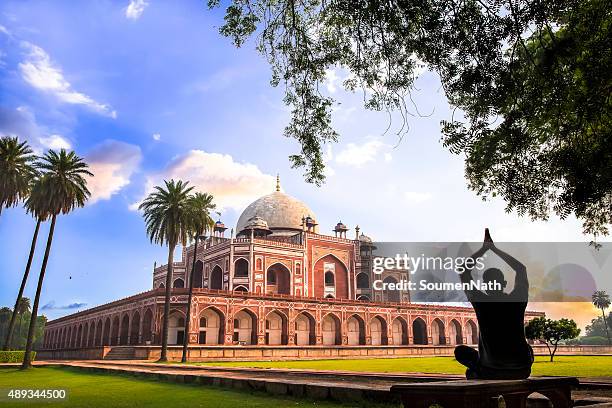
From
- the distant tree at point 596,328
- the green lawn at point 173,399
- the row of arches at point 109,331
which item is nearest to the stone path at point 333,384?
the green lawn at point 173,399

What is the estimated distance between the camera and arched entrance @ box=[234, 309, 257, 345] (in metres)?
41.1

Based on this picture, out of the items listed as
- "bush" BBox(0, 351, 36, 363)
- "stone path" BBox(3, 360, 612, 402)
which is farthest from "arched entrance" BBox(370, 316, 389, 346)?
"stone path" BBox(3, 360, 612, 402)

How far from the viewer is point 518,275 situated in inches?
254

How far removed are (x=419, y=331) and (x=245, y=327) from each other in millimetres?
21781

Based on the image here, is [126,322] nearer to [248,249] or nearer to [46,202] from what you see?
[248,249]

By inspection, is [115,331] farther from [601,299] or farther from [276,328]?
[601,299]

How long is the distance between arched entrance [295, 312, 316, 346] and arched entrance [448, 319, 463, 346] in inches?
762

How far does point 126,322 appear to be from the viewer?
4512 centimetres

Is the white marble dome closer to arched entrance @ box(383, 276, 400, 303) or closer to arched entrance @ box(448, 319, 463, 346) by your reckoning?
arched entrance @ box(383, 276, 400, 303)

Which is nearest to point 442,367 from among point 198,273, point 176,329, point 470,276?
point 470,276

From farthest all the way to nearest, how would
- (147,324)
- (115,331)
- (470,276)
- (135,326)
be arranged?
(115,331) < (135,326) < (147,324) < (470,276)

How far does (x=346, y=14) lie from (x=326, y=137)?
235 cm

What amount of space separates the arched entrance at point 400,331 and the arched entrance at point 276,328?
13.3 metres

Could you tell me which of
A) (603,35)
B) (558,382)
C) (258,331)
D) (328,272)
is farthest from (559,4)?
(328,272)
